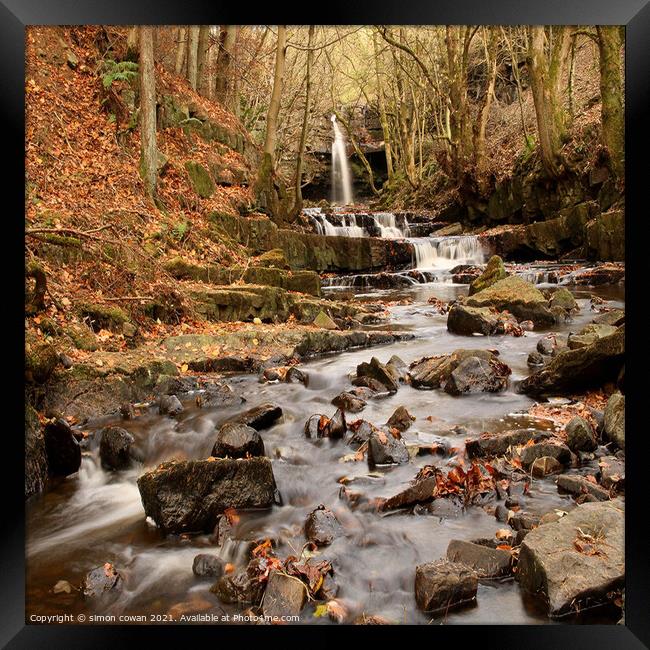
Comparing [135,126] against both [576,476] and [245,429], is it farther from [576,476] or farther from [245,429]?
[576,476]

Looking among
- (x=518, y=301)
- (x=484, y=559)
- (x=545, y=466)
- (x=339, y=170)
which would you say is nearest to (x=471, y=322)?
(x=518, y=301)

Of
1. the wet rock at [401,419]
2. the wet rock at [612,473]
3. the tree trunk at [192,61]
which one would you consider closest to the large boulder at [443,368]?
the wet rock at [401,419]

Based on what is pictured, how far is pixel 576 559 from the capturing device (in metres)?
2.32

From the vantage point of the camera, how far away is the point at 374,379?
6082mm

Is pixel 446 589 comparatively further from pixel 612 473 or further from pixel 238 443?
pixel 238 443

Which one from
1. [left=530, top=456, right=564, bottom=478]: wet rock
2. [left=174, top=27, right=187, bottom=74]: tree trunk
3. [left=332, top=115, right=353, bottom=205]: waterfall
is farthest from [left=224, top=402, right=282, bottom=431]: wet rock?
[left=332, top=115, right=353, bottom=205]: waterfall

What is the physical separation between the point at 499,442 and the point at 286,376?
3113mm

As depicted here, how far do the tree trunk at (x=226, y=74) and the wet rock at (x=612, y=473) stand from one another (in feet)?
56.9

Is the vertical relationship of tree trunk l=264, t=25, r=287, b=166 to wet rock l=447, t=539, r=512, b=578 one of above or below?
above

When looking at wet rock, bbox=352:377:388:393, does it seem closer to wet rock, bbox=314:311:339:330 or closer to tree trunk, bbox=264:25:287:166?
wet rock, bbox=314:311:339:330

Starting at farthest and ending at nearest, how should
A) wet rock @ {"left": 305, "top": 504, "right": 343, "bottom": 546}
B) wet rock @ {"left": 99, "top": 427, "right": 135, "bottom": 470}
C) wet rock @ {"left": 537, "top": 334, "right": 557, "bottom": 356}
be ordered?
wet rock @ {"left": 537, "top": 334, "right": 557, "bottom": 356} < wet rock @ {"left": 99, "top": 427, "right": 135, "bottom": 470} < wet rock @ {"left": 305, "top": 504, "right": 343, "bottom": 546}

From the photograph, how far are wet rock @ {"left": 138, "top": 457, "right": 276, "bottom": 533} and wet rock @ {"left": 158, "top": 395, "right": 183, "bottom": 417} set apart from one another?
76.9 inches

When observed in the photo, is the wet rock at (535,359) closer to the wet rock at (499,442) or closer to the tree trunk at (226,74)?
the wet rock at (499,442)

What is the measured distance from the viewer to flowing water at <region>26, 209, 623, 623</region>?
2.52m
